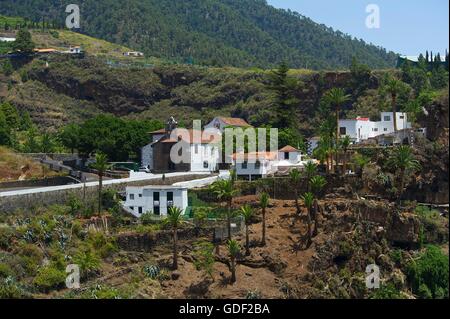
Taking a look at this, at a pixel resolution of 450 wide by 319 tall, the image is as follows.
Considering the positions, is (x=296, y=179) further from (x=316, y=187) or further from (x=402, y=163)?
(x=402, y=163)

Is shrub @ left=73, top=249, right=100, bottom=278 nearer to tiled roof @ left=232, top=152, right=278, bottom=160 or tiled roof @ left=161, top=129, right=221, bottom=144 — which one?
tiled roof @ left=232, top=152, right=278, bottom=160

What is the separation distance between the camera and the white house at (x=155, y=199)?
1981 inches

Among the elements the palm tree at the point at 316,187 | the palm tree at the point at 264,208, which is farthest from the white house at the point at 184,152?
the palm tree at the point at 264,208

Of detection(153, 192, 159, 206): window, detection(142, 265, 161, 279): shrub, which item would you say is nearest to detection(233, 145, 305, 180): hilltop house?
detection(153, 192, 159, 206): window

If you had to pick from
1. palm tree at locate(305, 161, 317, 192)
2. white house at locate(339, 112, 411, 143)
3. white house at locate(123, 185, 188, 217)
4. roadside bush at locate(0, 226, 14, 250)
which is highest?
white house at locate(339, 112, 411, 143)

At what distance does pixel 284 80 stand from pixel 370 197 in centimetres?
2111

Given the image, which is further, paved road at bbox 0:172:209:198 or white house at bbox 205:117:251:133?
white house at bbox 205:117:251:133

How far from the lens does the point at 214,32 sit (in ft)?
552

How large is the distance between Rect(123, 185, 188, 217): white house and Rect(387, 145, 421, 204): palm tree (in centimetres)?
1203

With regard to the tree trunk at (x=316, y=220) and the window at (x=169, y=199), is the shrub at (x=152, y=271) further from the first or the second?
the tree trunk at (x=316, y=220)

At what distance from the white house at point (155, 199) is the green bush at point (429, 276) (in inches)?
516

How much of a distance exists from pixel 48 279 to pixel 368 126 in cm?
3036

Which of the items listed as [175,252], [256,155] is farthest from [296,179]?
[175,252]

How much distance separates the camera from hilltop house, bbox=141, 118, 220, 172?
61062 mm
